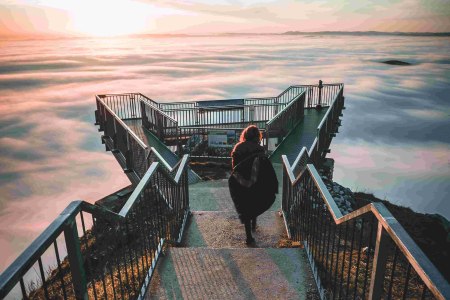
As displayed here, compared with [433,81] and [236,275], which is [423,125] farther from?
[236,275]

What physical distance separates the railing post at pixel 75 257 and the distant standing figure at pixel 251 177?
3190mm

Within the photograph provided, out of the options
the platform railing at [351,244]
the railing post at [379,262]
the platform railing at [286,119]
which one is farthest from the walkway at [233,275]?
the platform railing at [286,119]

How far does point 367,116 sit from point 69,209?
8012 cm

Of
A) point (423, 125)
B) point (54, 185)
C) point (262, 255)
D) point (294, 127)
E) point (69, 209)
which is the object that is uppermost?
point (69, 209)

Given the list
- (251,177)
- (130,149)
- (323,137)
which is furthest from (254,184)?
(323,137)

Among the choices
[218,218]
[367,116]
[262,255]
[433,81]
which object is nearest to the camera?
[262,255]

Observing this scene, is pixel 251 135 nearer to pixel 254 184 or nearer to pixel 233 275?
pixel 254 184

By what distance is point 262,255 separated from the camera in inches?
178

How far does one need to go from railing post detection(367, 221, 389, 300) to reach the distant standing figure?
3.02 m

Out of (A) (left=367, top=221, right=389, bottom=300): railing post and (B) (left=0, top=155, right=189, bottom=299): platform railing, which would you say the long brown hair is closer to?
(B) (left=0, top=155, right=189, bottom=299): platform railing

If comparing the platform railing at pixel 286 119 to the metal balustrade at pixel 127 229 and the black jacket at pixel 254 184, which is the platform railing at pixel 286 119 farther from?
the black jacket at pixel 254 184

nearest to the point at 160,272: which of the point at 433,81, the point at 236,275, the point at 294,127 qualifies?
the point at 236,275

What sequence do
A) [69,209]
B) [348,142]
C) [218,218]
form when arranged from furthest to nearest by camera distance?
[348,142]
[218,218]
[69,209]

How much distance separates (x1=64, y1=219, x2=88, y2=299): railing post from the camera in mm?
2340
